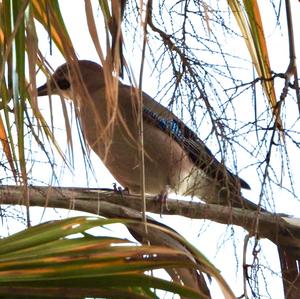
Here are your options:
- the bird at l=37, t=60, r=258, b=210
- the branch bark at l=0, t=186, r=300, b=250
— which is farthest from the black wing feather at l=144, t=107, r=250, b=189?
the branch bark at l=0, t=186, r=300, b=250

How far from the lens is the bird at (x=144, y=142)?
7.13ft

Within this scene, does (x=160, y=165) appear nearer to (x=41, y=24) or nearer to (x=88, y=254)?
(x=41, y=24)

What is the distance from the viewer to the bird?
2.17 metres

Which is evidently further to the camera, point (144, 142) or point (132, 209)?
point (144, 142)

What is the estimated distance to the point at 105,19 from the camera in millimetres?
2182

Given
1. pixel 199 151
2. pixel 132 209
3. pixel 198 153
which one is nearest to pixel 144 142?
pixel 198 153

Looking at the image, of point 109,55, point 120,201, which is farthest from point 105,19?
point 120,201

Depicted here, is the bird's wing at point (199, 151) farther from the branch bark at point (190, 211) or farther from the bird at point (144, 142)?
the branch bark at point (190, 211)

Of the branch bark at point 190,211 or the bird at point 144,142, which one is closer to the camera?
the bird at point 144,142

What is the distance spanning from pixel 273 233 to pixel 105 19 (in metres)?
1.27

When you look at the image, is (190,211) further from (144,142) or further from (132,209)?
(144,142)

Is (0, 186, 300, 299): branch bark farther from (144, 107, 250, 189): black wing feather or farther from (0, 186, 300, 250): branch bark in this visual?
(144, 107, 250, 189): black wing feather

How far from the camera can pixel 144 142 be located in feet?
17.6

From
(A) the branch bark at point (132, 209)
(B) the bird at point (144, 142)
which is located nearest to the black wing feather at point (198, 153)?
(B) the bird at point (144, 142)
